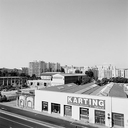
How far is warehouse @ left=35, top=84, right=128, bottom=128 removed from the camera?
65.8ft

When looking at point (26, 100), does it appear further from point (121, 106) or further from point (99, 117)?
point (121, 106)

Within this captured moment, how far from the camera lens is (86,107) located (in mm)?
22469

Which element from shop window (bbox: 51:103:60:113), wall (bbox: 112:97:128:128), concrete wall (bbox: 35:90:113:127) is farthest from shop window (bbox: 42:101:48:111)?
wall (bbox: 112:97:128:128)

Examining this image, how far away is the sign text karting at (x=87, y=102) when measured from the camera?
→ 21.2m

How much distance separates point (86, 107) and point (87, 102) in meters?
0.97

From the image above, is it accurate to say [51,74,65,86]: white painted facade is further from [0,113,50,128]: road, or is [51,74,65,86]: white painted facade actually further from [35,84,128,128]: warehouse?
[0,113,50,128]: road

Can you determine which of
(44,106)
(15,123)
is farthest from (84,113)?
(15,123)

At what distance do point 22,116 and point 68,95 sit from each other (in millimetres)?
10354

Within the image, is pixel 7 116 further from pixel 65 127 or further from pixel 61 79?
pixel 61 79

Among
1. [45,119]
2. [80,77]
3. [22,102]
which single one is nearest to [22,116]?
[45,119]

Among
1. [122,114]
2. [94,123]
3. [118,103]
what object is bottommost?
[94,123]

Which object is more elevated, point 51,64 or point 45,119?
point 51,64

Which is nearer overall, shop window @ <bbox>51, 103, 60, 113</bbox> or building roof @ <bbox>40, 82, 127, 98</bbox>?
building roof @ <bbox>40, 82, 127, 98</bbox>

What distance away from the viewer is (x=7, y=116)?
24.3 meters
